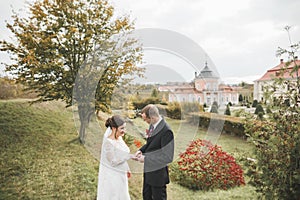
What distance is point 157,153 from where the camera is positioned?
116 inches

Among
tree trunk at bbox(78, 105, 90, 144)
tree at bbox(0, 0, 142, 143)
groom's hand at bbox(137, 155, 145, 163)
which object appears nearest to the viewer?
groom's hand at bbox(137, 155, 145, 163)

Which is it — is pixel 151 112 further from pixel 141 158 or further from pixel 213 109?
pixel 213 109

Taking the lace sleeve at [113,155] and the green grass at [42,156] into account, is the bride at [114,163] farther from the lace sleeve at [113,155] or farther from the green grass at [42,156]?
the green grass at [42,156]

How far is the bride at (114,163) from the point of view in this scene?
2.98m

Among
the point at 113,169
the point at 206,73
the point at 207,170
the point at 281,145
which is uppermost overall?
the point at 206,73

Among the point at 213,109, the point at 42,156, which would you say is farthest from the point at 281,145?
the point at 42,156

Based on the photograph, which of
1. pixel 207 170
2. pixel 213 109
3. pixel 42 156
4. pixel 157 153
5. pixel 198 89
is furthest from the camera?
pixel 42 156

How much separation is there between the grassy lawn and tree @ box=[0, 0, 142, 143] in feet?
2.00

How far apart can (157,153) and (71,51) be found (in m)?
3.41

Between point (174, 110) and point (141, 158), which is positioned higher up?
point (174, 110)

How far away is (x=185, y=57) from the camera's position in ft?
10.8

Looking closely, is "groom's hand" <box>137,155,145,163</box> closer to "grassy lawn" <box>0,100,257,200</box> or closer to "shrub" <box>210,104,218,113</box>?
"grassy lawn" <box>0,100,257,200</box>

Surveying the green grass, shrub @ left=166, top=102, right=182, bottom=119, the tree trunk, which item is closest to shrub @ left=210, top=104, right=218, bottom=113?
shrub @ left=166, top=102, right=182, bottom=119

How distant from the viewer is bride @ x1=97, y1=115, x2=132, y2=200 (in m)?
2.98
